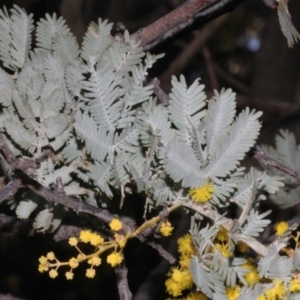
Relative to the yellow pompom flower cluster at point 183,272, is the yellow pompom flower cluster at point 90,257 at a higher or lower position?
higher

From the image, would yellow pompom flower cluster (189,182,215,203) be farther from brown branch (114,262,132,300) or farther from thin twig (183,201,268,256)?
brown branch (114,262,132,300)

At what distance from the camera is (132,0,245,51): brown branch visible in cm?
70

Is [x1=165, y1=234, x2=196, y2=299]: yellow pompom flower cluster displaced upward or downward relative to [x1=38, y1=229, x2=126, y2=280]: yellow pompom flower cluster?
downward

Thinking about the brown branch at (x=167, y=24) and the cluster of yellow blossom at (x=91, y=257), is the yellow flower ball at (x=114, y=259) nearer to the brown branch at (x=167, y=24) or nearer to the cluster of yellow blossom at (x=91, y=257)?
the cluster of yellow blossom at (x=91, y=257)

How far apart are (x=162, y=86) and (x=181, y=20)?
0.70 meters

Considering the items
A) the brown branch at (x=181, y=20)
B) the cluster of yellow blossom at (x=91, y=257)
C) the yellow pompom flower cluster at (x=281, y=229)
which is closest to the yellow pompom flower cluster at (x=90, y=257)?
the cluster of yellow blossom at (x=91, y=257)

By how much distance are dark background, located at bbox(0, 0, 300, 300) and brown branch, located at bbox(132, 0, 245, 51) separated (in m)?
0.03

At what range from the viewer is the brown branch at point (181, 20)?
704mm

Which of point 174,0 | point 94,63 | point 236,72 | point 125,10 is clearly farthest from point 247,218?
point 236,72

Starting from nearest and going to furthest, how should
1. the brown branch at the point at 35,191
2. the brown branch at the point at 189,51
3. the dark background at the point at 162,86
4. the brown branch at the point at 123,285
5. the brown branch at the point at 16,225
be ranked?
the brown branch at the point at 35,191, the brown branch at the point at 123,285, the brown branch at the point at 16,225, the dark background at the point at 162,86, the brown branch at the point at 189,51

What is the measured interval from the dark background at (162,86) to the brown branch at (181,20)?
0.03m

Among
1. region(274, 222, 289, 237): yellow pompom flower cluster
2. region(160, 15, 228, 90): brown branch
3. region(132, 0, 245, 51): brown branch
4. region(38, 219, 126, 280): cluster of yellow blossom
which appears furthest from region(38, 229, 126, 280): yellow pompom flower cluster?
region(160, 15, 228, 90): brown branch

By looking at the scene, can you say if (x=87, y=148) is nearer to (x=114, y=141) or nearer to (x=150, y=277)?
(x=114, y=141)

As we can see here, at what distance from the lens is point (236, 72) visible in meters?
2.65
